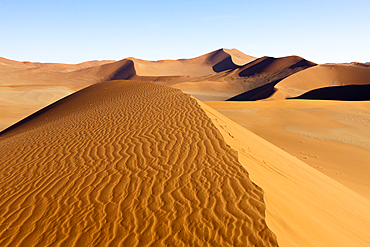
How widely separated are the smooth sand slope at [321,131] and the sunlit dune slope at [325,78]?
2878cm

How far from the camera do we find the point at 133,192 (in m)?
4.21

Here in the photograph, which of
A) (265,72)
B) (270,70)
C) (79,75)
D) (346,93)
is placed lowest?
(79,75)

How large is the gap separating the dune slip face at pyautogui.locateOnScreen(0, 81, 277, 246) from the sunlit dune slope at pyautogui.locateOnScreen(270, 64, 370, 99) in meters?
44.8

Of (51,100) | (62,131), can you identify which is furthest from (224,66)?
(62,131)

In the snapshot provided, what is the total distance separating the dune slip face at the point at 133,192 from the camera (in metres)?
3.35

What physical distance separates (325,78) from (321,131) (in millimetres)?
43859

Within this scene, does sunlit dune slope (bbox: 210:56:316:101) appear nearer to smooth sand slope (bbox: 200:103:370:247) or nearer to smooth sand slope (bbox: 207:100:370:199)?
smooth sand slope (bbox: 207:100:370:199)

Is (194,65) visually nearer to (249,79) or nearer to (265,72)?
(265,72)

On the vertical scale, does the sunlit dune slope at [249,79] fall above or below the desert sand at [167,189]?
below

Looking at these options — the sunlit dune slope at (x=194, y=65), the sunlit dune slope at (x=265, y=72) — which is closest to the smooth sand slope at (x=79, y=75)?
the sunlit dune slope at (x=194, y=65)

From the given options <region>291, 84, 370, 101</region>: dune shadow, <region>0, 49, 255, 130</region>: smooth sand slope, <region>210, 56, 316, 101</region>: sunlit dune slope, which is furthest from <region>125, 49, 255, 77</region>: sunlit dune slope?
<region>291, 84, 370, 101</region>: dune shadow

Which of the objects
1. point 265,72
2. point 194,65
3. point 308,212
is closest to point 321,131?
point 308,212

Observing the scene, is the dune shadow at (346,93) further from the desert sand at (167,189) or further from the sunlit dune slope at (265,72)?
the sunlit dune slope at (265,72)

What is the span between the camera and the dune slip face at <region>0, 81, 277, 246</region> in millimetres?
3348
